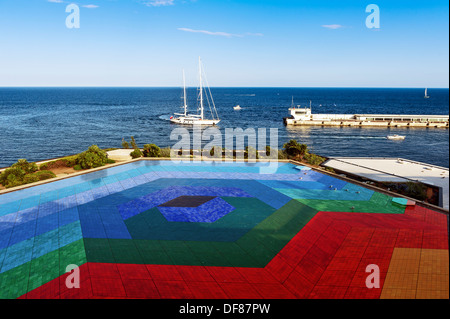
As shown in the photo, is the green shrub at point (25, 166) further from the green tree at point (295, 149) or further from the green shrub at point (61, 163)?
the green tree at point (295, 149)

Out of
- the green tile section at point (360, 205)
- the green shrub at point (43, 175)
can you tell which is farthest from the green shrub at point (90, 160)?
the green tile section at point (360, 205)

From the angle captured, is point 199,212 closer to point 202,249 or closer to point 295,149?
point 202,249

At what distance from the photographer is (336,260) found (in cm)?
1333

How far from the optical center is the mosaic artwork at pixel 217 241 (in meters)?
11.7

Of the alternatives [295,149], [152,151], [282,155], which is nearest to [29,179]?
[152,151]

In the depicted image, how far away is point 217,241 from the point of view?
15047 millimetres

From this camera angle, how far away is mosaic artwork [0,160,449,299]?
38.3ft

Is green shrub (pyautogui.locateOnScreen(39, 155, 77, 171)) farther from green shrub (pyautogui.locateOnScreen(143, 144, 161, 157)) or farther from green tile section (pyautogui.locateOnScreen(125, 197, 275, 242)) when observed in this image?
green tile section (pyautogui.locateOnScreen(125, 197, 275, 242))

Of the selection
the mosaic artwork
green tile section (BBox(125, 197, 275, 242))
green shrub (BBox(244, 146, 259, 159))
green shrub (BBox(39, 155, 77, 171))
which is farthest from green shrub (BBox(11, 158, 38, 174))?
green shrub (BBox(244, 146, 259, 159))

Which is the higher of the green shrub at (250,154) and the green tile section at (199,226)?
the green shrub at (250,154)

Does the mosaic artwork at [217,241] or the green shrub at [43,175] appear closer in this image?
the mosaic artwork at [217,241]

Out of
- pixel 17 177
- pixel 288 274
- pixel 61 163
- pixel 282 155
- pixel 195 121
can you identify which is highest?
pixel 195 121

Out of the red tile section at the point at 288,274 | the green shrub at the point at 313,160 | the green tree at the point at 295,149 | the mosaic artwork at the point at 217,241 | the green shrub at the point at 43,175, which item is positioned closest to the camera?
the red tile section at the point at 288,274
